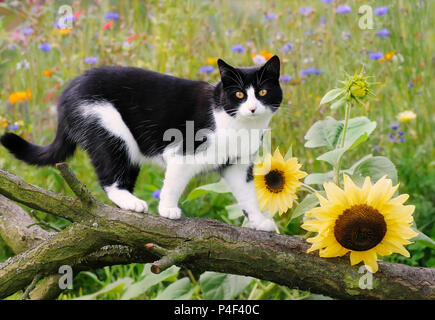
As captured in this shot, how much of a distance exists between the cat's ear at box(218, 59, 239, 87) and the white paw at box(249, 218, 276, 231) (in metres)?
0.49

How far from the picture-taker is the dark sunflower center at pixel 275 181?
5.50 ft

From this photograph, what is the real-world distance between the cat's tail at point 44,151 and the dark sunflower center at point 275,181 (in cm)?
78

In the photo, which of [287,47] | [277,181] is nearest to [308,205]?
[277,181]

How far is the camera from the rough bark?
4.97 feet

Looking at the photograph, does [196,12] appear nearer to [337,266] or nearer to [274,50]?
[274,50]

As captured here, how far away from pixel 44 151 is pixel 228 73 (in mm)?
781

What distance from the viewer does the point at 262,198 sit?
169 centimetres

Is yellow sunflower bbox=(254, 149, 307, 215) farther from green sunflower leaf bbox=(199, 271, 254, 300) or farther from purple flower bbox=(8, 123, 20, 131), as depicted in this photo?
purple flower bbox=(8, 123, 20, 131)

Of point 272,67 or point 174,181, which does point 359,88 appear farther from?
point 174,181

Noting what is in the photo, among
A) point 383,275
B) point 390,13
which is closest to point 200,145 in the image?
point 383,275

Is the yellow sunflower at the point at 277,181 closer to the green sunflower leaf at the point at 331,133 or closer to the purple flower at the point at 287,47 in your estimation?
the green sunflower leaf at the point at 331,133

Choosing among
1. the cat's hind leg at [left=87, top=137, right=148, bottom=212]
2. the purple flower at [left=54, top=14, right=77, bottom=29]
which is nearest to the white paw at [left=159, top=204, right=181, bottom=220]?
the cat's hind leg at [left=87, top=137, right=148, bottom=212]

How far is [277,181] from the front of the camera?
1684mm

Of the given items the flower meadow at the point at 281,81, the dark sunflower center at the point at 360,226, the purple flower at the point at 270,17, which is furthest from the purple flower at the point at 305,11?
the dark sunflower center at the point at 360,226
